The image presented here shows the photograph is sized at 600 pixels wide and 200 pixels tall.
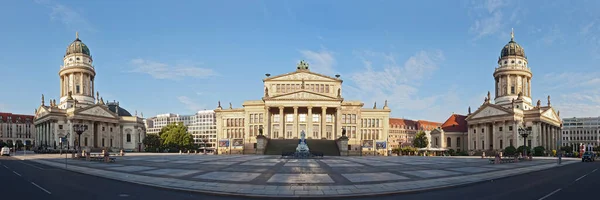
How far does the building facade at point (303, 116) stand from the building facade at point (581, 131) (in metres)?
106

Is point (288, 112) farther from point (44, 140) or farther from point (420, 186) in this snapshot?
point (420, 186)

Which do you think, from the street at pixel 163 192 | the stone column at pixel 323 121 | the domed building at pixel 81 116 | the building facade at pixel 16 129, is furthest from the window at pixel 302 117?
the building facade at pixel 16 129

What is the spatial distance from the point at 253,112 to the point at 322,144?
23.0m

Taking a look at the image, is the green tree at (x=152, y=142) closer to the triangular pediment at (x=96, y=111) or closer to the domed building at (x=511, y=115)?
the triangular pediment at (x=96, y=111)

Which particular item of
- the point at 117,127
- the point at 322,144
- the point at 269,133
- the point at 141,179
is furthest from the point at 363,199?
the point at 117,127

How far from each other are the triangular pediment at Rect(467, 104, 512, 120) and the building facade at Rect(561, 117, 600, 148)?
83.6m

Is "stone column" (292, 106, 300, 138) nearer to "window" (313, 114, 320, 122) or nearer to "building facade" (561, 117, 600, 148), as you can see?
"window" (313, 114, 320, 122)

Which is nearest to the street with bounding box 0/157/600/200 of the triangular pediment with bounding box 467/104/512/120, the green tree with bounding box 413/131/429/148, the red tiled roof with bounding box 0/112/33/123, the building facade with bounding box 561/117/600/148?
the triangular pediment with bounding box 467/104/512/120

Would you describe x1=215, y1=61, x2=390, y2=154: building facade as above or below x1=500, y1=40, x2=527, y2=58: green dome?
below

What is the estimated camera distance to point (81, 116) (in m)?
90.8

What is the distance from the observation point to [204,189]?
1733cm

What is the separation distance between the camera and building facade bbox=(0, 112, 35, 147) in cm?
13538

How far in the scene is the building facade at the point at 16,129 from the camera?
444 feet

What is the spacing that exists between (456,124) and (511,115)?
25512mm
